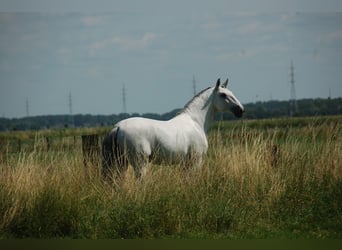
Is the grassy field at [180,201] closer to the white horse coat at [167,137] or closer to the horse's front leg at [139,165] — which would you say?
the horse's front leg at [139,165]

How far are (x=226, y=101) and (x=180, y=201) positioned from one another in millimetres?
2579

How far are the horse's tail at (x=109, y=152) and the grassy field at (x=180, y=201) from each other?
0.18 m

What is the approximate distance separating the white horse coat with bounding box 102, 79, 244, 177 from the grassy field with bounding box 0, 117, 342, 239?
22 centimetres

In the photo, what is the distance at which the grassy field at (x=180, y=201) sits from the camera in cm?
686

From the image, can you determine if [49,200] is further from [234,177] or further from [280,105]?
[280,105]

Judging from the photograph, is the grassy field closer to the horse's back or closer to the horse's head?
the horse's back

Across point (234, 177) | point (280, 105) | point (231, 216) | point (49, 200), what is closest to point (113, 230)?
point (49, 200)

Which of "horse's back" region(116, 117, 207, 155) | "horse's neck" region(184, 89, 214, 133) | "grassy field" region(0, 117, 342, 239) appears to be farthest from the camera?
"horse's neck" region(184, 89, 214, 133)

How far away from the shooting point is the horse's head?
9211 mm

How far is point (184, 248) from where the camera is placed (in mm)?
6109

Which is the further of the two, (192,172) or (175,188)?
(192,172)

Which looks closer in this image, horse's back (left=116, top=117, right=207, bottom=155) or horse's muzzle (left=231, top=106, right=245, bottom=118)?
horse's back (left=116, top=117, right=207, bottom=155)

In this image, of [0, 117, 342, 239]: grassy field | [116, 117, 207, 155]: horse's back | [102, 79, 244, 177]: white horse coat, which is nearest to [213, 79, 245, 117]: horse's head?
[102, 79, 244, 177]: white horse coat

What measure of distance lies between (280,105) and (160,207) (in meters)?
32.7
